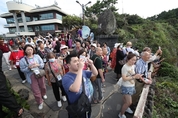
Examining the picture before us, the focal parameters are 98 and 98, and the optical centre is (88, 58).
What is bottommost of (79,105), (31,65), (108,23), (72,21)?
(79,105)

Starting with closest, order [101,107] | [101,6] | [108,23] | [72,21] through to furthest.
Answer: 1. [101,107]
2. [108,23]
3. [101,6]
4. [72,21]

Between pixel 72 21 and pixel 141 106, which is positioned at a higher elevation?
pixel 72 21

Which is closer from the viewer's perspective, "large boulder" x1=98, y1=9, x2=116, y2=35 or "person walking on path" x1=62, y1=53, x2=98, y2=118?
"person walking on path" x1=62, y1=53, x2=98, y2=118

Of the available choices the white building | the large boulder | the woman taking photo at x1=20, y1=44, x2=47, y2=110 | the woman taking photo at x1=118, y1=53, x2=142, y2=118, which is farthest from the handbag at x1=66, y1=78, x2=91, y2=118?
the white building

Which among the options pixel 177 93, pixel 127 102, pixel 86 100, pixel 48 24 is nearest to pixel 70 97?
pixel 86 100

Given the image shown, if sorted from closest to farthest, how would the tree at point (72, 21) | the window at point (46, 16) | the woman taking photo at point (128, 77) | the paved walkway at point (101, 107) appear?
1. the woman taking photo at point (128, 77)
2. the paved walkway at point (101, 107)
3. the tree at point (72, 21)
4. the window at point (46, 16)

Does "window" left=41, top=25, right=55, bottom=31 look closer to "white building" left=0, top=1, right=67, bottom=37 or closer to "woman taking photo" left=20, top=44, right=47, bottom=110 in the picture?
"white building" left=0, top=1, right=67, bottom=37

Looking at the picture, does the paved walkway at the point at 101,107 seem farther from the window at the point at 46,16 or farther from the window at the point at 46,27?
the window at the point at 46,16

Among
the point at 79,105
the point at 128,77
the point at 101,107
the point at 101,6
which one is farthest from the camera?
the point at 101,6

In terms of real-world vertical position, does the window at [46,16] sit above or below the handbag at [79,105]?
above

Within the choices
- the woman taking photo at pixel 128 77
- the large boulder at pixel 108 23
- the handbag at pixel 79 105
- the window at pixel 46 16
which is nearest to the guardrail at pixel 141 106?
the woman taking photo at pixel 128 77

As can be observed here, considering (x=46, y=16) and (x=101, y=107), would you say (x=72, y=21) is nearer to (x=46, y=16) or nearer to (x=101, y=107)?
(x=46, y=16)

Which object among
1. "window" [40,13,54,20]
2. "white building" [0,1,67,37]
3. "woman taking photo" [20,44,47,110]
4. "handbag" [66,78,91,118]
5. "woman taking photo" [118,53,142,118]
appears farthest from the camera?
"window" [40,13,54,20]

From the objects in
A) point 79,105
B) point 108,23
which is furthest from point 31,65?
point 108,23
